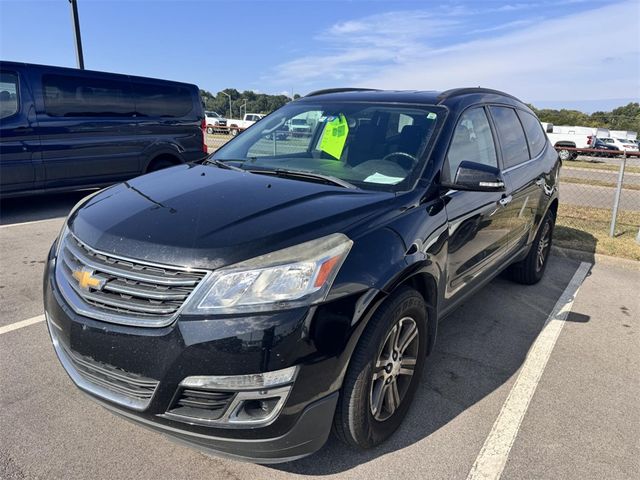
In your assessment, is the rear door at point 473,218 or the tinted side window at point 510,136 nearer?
the rear door at point 473,218

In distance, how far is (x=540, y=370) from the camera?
3.43 meters

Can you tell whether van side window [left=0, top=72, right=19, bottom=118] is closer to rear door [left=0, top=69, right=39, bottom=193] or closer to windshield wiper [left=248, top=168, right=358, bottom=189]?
rear door [left=0, top=69, right=39, bottom=193]

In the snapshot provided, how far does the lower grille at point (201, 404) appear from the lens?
1.94 metres

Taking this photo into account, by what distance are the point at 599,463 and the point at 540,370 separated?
3.11ft

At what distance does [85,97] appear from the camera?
7.41 metres

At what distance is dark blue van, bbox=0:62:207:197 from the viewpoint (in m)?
6.69

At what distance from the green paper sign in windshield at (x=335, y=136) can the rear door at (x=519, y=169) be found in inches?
51.9

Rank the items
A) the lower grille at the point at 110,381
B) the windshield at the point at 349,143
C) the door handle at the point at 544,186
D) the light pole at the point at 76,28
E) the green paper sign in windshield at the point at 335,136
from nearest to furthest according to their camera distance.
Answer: the lower grille at the point at 110,381 → the windshield at the point at 349,143 → the green paper sign in windshield at the point at 335,136 → the door handle at the point at 544,186 → the light pole at the point at 76,28

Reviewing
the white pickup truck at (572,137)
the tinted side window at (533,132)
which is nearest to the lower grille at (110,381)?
the tinted side window at (533,132)

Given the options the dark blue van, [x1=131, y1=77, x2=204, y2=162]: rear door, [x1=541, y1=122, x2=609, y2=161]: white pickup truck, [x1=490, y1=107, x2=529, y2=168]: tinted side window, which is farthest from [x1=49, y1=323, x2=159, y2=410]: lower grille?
[x1=541, y1=122, x2=609, y2=161]: white pickup truck

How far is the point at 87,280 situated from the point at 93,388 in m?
0.48

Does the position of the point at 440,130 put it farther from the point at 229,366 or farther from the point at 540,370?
the point at 229,366

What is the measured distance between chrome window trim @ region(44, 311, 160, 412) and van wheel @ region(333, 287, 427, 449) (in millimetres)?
864

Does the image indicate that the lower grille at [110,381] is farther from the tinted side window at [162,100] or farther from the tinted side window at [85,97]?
the tinted side window at [162,100]
